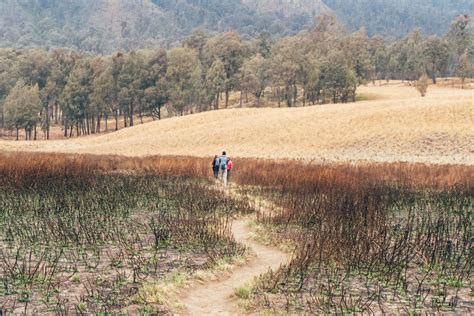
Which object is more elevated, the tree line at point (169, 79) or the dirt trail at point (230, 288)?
the tree line at point (169, 79)

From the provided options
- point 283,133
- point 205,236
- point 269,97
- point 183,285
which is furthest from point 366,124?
point 269,97

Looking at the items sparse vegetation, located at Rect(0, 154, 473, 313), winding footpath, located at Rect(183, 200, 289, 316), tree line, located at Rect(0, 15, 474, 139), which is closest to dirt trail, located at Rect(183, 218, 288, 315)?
winding footpath, located at Rect(183, 200, 289, 316)

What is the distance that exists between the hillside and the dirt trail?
87.0 ft

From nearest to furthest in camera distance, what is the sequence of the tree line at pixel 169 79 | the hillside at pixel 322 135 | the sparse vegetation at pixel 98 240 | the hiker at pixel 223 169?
the sparse vegetation at pixel 98 240
the hiker at pixel 223 169
the hillside at pixel 322 135
the tree line at pixel 169 79

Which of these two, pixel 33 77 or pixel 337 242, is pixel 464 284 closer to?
pixel 337 242

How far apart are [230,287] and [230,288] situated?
55mm

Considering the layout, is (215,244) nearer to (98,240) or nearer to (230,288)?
(230,288)

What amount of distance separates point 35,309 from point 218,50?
105702 mm

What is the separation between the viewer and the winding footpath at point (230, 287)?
8.03 metres

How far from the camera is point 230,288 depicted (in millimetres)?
9117

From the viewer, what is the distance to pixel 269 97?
110000 millimetres

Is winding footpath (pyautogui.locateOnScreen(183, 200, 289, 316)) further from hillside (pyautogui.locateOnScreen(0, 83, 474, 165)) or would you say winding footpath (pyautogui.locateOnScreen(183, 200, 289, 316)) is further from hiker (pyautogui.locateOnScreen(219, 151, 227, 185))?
hillside (pyautogui.locateOnScreen(0, 83, 474, 165))

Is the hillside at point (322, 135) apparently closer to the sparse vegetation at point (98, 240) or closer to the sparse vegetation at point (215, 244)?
the sparse vegetation at point (215, 244)

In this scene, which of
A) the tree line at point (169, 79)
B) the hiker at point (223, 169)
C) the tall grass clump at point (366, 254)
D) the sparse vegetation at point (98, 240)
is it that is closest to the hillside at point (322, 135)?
the hiker at point (223, 169)
